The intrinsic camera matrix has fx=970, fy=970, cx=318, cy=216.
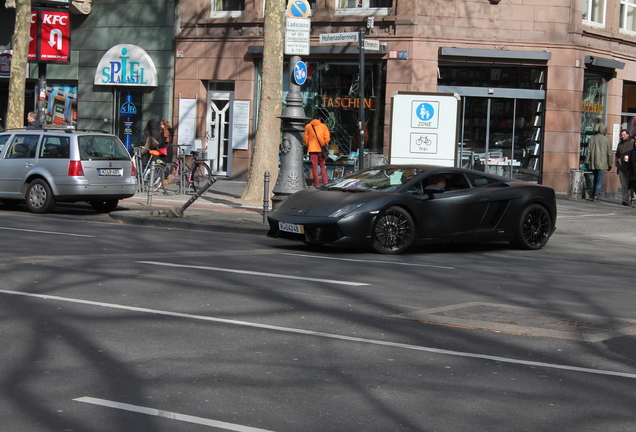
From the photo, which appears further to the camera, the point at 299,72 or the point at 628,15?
the point at 628,15

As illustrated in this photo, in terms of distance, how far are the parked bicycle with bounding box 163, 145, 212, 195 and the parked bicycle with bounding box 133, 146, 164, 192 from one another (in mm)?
184

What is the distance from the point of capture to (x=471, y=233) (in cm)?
1351

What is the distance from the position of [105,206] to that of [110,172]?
114cm

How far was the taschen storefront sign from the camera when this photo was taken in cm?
2875

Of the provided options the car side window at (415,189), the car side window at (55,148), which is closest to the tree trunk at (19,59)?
the car side window at (55,148)

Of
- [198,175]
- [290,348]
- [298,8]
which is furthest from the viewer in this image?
[198,175]

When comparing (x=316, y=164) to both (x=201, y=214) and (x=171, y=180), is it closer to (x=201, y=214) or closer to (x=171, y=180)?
(x=171, y=180)

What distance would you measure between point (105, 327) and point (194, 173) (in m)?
16.8

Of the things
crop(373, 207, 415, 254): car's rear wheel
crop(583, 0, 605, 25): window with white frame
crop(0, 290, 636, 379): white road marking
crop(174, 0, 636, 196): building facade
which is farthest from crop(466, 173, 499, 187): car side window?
Result: crop(583, 0, 605, 25): window with white frame

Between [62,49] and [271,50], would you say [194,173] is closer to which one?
[271,50]

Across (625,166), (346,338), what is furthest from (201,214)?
(625,166)

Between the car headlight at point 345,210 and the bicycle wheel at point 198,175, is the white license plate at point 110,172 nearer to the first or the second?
the bicycle wheel at point 198,175

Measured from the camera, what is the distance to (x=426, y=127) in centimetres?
2030

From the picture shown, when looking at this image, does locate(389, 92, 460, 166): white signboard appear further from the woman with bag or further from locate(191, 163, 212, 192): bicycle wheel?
locate(191, 163, 212, 192): bicycle wheel
